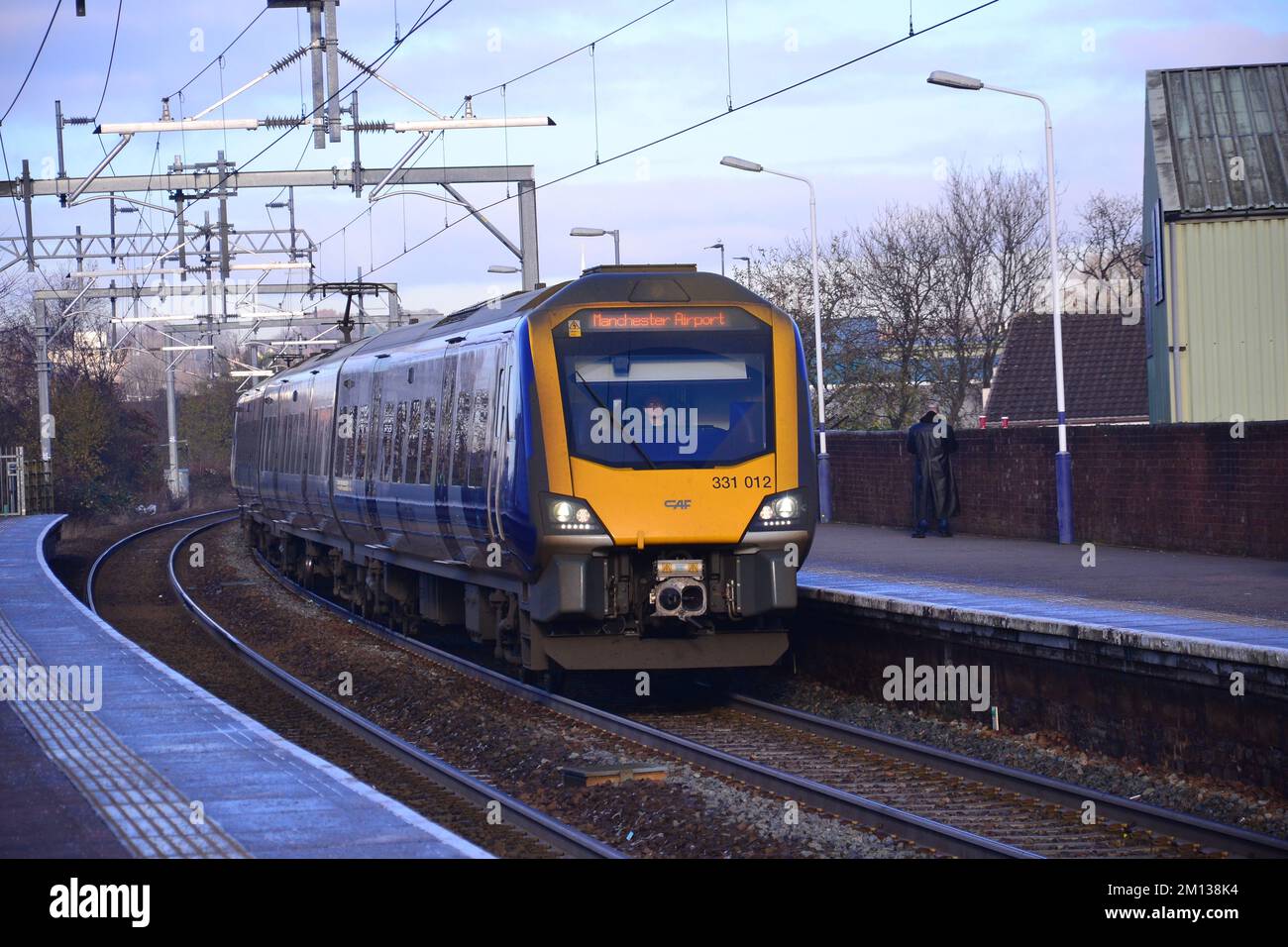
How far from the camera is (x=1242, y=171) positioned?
80.4 ft

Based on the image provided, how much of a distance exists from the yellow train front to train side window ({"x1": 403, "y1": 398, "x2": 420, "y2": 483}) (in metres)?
3.53

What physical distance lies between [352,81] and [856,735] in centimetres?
1374

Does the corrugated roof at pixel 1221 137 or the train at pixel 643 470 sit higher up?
the corrugated roof at pixel 1221 137

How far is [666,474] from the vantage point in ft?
41.2

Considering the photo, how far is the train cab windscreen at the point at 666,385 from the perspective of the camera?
12562 millimetres

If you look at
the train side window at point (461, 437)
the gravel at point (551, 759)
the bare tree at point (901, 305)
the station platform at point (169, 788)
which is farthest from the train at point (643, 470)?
the bare tree at point (901, 305)

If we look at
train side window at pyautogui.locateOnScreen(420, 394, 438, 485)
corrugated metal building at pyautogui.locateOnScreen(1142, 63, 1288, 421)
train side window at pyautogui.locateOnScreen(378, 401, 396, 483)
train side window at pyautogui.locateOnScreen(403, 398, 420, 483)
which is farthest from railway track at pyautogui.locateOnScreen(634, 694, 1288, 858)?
corrugated metal building at pyautogui.locateOnScreen(1142, 63, 1288, 421)

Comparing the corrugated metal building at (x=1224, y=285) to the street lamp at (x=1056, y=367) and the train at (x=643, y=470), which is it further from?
the train at (x=643, y=470)

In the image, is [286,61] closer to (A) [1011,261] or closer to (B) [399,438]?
(B) [399,438]

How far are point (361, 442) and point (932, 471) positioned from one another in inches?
309

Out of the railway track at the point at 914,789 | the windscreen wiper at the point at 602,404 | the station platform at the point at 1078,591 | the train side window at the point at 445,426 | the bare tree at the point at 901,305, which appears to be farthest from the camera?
the bare tree at the point at 901,305

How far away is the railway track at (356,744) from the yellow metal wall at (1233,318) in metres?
13.9
